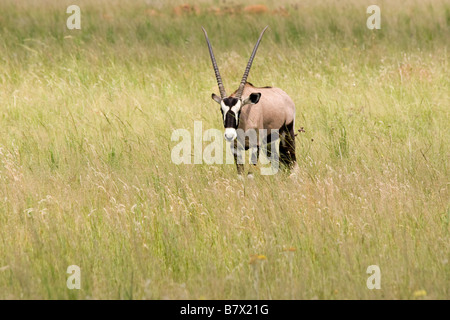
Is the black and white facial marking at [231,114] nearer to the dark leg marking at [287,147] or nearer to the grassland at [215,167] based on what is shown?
the grassland at [215,167]

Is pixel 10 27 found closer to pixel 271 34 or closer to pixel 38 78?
pixel 38 78

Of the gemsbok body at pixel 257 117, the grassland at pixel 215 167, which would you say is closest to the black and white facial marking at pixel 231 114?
the gemsbok body at pixel 257 117

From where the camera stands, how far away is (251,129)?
7133mm

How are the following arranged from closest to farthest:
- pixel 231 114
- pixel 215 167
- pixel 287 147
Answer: pixel 231 114, pixel 215 167, pixel 287 147

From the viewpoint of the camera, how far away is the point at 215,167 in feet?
22.9

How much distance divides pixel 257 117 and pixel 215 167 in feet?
2.36

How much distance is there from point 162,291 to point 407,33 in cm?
989

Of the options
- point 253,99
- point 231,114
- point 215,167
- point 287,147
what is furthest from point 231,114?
point 287,147

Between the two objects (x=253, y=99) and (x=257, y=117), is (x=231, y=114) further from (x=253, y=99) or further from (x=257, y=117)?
(x=257, y=117)

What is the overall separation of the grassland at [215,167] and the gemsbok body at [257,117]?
0.26 meters

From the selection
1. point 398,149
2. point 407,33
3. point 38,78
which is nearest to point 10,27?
point 38,78

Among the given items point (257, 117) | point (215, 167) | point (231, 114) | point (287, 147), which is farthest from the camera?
point (287, 147)

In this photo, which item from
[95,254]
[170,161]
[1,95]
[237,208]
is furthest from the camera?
[1,95]

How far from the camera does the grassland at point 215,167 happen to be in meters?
4.77
